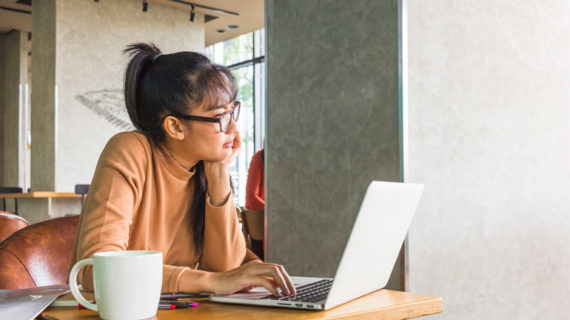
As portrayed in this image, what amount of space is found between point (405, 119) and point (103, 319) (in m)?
1.19

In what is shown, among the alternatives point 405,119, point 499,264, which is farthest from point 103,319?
point 499,264

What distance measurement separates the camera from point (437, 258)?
1.83 metres

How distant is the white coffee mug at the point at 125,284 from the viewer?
76 cm

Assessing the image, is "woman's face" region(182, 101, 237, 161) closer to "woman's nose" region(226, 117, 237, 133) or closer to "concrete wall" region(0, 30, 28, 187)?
"woman's nose" region(226, 117, 237, 133)

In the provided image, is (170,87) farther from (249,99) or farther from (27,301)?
(249,99)

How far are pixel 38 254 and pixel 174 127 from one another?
1.43ft

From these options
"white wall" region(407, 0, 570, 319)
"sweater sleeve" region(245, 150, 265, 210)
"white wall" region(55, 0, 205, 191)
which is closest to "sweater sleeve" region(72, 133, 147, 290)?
"white wall" region(407, 0, 570, 319)

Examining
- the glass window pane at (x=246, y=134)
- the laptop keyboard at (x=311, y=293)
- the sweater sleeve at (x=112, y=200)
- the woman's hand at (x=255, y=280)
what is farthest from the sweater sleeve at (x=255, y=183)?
the glass window pane at (x=246, y=134)

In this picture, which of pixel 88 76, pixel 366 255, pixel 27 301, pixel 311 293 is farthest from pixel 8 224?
pixel 88 76

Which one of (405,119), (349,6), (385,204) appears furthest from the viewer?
(349,6)

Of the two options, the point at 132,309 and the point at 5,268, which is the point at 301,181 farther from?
the point at 132,309

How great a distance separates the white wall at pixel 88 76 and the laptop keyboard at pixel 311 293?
577 centimetres

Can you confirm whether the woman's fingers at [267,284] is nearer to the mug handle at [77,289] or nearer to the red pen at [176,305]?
the red pen at [176,305]

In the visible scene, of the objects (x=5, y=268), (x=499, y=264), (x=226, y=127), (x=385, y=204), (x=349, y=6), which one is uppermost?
(x=349, y=6)
